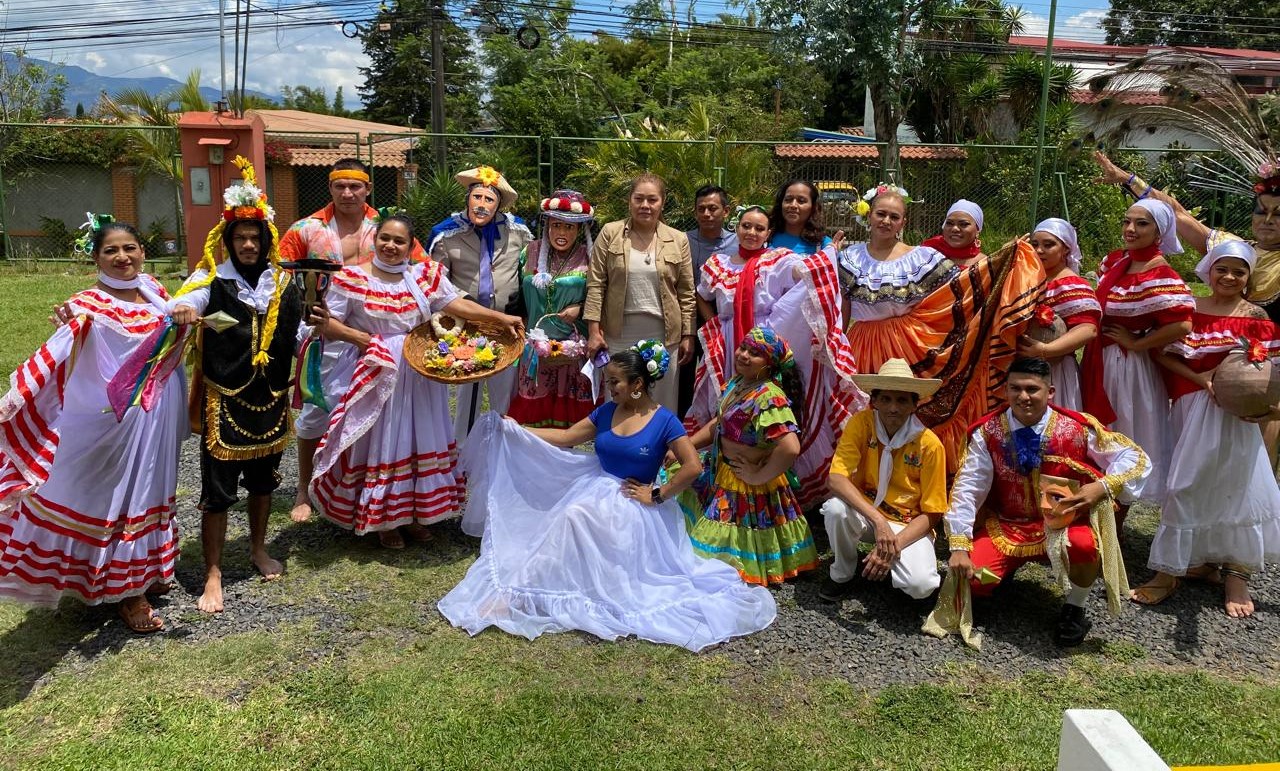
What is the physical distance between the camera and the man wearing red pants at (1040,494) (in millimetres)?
3971

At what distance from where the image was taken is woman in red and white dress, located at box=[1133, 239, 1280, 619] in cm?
443

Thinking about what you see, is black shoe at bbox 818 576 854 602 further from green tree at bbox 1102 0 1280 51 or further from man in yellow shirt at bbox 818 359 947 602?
green tree at bbox 1102 0 1280 51

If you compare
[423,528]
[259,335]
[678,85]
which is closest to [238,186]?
[259,335]

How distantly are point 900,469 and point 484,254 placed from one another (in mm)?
2641

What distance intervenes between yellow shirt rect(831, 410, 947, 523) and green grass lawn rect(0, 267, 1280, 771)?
0.76m

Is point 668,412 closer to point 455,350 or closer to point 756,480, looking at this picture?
point 756,480

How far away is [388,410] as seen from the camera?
15.8ft

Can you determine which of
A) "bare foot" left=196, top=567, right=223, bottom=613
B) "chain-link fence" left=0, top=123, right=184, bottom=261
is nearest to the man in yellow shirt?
"bare foot" left=196, top=567, right=223, bottom=613

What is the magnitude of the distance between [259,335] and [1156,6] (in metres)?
39.6

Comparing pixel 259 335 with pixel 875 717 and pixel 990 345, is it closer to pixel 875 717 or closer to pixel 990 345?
pixel 875 717

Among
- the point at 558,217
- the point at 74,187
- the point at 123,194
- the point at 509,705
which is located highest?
the point at 558,217

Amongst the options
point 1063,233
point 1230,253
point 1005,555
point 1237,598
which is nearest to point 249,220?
point 1005,555

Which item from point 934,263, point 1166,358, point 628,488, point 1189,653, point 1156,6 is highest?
point 1156,6

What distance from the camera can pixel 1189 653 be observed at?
13.4ft
